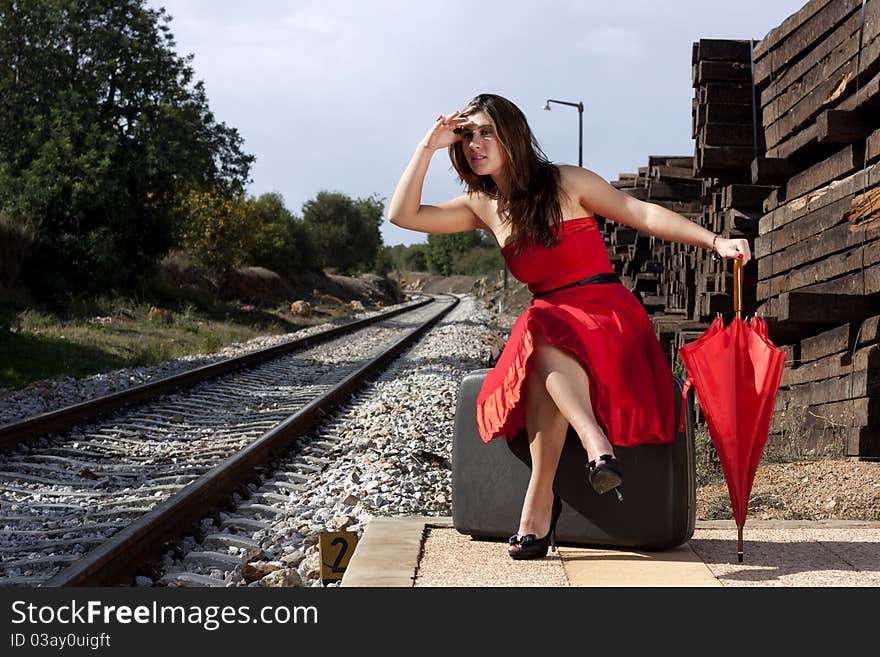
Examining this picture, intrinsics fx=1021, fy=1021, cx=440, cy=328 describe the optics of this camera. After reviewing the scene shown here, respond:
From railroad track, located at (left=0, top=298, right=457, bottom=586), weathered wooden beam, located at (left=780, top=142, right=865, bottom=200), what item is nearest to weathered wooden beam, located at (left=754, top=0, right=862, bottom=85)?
weathered wooden beam, located at (left=780, top=142, right=865, bottom=200)

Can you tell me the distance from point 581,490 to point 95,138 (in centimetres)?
2345

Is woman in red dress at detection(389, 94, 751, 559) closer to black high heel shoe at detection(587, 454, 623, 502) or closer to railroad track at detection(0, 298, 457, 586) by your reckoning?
black high heel shoe at detection(587, 454, 623, 502)

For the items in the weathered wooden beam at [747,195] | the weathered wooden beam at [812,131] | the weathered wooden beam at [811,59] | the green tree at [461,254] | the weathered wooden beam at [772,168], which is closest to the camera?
the weathered wooden beam at [812,131]

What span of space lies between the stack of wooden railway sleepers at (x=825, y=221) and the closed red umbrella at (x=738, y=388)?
2.66 meters

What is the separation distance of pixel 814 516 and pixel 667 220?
2.22 meters

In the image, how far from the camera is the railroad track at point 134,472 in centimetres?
446

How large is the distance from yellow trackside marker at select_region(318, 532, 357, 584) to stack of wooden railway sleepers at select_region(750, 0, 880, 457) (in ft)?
11.3

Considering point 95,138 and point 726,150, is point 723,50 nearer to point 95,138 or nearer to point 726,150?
point 726,150

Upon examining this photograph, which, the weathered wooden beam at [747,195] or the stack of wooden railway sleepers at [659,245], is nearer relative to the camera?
the weathered wooden beam at [747,195]

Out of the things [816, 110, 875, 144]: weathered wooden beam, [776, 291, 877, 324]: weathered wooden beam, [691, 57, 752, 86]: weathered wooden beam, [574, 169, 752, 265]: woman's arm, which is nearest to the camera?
[574, 169, 752, 265]: woman's arm

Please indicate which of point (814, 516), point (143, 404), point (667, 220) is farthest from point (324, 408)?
point (667, 220)

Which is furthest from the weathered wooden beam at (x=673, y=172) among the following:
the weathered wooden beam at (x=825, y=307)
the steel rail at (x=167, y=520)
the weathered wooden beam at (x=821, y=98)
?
the steel rail at (x=167, y=520)

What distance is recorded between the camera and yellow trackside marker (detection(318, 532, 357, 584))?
13.3ft

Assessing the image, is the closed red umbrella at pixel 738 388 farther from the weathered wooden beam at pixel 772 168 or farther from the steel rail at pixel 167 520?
the weathered wooden beam at pixel 772 168
